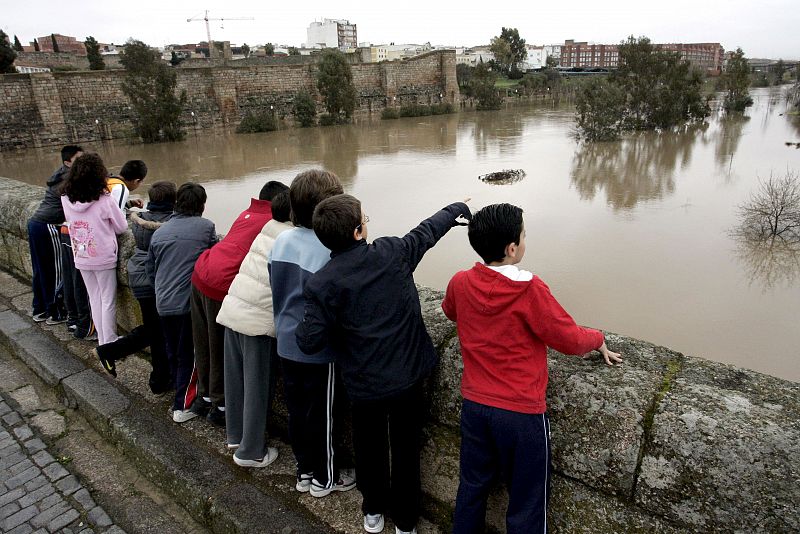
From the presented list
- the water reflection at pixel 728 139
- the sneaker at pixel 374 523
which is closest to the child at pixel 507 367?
the sneaker at pixel 374 523

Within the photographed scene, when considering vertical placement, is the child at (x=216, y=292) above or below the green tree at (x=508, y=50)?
below

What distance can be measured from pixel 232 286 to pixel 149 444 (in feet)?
2.75

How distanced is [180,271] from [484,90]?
33.5 m

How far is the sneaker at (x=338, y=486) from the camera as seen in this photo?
6.42ft

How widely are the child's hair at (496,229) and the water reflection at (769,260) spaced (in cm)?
728

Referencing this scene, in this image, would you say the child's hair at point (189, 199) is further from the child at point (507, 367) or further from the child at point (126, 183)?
the child at point (507, 367)

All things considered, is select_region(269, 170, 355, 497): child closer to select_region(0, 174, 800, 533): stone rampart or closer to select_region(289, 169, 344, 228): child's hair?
select_region(289, 169, 344, 228): child's hair

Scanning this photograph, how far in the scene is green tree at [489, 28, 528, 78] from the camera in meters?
61.4

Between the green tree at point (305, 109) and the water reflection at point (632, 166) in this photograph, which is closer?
the water reflection at point (632, 166)

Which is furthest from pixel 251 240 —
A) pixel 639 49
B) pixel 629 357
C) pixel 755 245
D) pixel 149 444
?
pixel 639 49

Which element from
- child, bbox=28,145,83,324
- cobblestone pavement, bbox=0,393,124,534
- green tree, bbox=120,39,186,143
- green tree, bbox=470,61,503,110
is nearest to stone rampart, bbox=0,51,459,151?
green tree, bbox=120,39,186,143

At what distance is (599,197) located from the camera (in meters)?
12.0

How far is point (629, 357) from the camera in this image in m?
1.58

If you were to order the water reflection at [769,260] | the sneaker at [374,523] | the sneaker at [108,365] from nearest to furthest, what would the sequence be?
the sneaker at [374,523]
the sneaker at [108,365]
the water reflection at [769,260]
